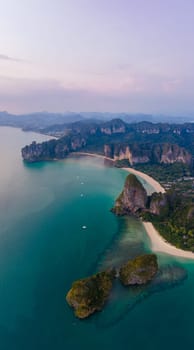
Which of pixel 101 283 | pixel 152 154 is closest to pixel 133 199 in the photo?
pixel 101 283

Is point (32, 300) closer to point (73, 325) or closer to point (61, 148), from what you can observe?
point (73, 325)

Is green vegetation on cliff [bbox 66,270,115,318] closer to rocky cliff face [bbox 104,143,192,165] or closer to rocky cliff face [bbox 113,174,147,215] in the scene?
rocky cliff face [bbox 113,174,147,215]

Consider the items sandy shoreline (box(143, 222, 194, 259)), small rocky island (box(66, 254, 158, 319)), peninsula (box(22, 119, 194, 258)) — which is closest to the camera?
small rocky island (box(66, 254, 158, 319))

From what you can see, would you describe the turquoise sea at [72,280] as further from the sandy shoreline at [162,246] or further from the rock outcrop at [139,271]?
the sandy shoreline at [162,246]

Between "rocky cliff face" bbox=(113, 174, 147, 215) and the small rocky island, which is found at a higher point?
"rocky cliff face" bbox=(113, 174, 147, 215)

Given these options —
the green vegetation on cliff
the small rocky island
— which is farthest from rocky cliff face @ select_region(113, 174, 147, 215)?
the green vegetation on cliff

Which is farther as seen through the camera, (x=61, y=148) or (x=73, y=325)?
(x=61, y=148)

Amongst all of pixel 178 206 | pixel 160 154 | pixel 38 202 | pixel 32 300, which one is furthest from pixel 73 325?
pixel 160 154
